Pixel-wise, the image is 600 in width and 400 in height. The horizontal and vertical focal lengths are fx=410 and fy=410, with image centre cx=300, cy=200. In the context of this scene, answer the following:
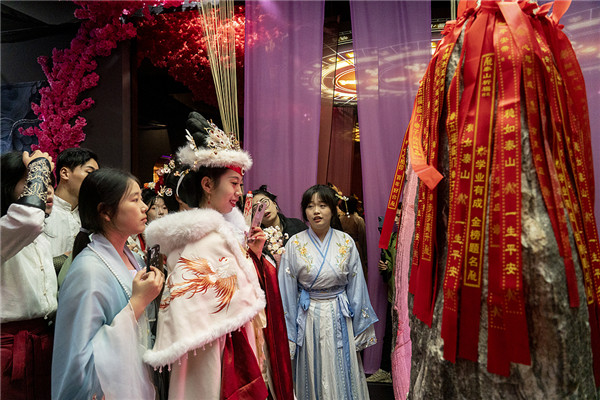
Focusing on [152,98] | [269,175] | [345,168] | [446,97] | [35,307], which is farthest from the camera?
[152,98]

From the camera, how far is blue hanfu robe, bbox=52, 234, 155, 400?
129cm

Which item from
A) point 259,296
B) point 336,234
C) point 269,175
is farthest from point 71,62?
point 259,296

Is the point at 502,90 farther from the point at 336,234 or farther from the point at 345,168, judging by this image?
the point at 345,168

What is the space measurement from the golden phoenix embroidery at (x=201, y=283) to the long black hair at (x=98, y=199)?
1.11 feet

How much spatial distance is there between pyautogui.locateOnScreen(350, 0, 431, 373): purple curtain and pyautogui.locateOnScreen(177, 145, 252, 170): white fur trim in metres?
1.90

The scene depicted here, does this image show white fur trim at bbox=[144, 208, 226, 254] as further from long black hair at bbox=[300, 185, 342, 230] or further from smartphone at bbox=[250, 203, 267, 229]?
long black hair at bbox=[300, 185, 342, 230]

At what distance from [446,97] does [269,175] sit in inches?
106

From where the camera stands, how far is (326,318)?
2.97 m

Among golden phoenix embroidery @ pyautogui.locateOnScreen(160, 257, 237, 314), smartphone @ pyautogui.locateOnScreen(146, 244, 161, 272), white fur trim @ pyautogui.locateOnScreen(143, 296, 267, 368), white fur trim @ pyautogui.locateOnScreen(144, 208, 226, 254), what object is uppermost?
white fur trim @ pyautogui.locateOnScreen(144, 208, 226, 254)

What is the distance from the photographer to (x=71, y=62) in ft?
13.7

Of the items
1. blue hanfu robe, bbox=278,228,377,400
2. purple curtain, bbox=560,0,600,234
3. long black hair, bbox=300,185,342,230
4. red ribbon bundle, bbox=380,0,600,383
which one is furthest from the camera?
long black hair, bbox=300,185,342,230

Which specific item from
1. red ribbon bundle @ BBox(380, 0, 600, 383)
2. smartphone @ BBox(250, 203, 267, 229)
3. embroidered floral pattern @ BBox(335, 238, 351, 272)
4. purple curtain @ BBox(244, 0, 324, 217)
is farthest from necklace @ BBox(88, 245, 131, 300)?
purple curtain @ BBox(244, 0, 324, 217)

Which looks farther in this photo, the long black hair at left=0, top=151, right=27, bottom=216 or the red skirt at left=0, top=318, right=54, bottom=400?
the long black hair at left=0, top=151, right=27, bottom=216

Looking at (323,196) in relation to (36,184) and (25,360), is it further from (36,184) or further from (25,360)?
(25,360)
